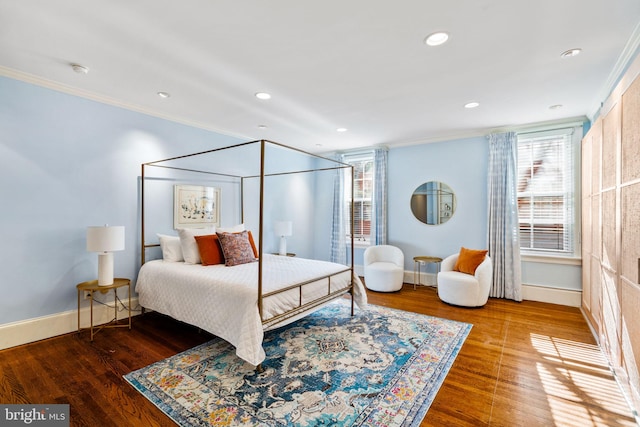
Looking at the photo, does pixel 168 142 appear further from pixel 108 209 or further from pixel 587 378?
pixel 587 378

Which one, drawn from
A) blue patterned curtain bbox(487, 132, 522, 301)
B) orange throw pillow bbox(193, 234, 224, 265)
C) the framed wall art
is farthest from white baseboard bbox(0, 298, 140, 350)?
blue patterned curtain bbox(487, 132, 522, 301)

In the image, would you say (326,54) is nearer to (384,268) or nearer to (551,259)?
(384,268)

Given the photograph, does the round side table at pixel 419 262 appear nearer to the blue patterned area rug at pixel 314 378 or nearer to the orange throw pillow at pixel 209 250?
the blue patterned area rug at pixel 314 378

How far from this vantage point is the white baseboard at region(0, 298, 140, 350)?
110 inches

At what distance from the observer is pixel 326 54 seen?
2451mm

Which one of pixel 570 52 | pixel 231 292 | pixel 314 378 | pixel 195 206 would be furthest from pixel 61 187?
pixel 570 52

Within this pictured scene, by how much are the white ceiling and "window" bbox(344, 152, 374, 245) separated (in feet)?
6.82

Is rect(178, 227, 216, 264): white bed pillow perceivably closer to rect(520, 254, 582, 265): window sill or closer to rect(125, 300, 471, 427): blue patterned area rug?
rect(125, 300, 471, 427): blue patterned area rug

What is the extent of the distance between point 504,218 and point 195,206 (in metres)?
4.58

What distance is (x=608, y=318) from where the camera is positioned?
8.62 feet

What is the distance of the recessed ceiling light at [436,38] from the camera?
215 cm

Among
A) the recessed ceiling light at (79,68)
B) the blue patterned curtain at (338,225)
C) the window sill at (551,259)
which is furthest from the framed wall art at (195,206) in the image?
the window sill at (551,259)

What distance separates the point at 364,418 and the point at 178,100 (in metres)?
3.63

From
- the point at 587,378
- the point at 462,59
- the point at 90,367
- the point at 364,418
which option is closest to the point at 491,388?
the point at 587,378
